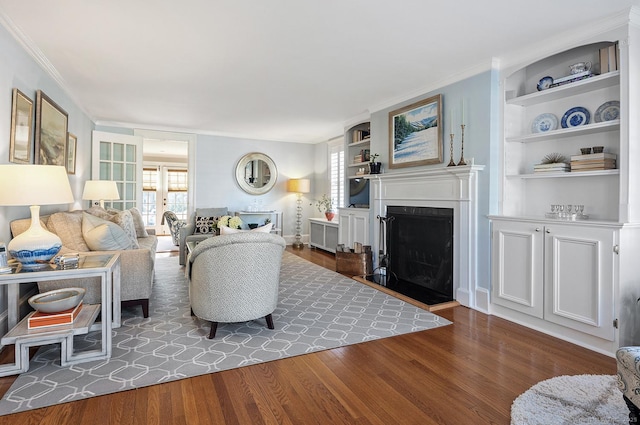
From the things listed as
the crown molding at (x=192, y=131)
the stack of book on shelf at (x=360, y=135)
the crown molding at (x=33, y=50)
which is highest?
the crown molding at (x=192, y=131)

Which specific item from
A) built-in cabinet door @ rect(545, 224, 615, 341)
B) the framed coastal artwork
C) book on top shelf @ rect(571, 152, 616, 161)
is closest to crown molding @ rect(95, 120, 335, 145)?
the framed coastal artwork

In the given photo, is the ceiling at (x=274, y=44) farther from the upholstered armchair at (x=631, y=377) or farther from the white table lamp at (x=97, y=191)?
the upholstered armchair at (x=631, y=377)

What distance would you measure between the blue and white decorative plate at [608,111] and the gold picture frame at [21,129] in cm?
469

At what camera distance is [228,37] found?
2.90m

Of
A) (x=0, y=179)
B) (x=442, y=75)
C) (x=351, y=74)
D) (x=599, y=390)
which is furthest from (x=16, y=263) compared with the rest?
(x=442, y=75)

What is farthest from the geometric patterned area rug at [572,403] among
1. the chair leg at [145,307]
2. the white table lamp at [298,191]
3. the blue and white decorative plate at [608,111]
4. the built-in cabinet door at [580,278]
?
the white table lamp at [298,191]

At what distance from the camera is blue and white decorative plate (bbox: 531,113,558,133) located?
3217 mm

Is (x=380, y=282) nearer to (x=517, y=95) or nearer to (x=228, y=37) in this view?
(x=517, y=95)

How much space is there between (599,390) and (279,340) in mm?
2057

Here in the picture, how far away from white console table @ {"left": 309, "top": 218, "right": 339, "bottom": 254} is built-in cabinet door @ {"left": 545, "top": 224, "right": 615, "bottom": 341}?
13.3ft

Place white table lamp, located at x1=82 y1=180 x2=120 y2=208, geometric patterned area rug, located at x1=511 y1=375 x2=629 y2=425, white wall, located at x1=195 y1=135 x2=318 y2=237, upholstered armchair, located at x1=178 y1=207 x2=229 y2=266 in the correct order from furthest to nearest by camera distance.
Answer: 1. white wall, located at x1=195 y1=135 x2=318 y2=237
2. upholstered armchair, located at x1=178 y1=207 x2=229 y2=266
3. white table lamp, located at x1=82 y1=180 x2=120 y2=208
4. geometric patterned area rug, located at x1=511 y1=375 x2=629 y2=425

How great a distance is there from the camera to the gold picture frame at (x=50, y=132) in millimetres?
3337

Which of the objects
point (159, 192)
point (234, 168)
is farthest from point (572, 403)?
point (159, 192)

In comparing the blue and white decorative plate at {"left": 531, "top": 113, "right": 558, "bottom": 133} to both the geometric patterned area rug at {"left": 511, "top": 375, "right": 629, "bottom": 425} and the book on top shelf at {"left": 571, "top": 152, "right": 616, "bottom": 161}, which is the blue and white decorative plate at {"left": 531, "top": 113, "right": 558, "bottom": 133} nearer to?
the book on top shelf at {"left": 571, "top": 152, "right": 616, "bottom": 161}
